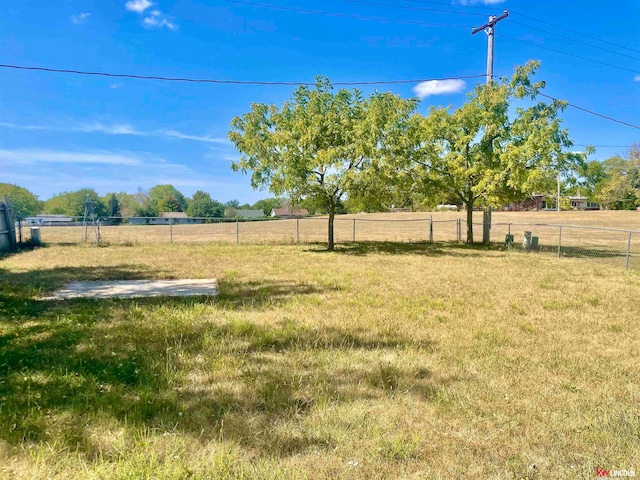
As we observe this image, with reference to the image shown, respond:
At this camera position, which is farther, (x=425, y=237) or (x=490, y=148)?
(x=425, y=237)

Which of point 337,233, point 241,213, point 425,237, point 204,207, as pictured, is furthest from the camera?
point 241,213

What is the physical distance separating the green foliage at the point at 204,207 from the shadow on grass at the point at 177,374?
10013cm

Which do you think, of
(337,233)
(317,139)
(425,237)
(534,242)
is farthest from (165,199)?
(534,242)

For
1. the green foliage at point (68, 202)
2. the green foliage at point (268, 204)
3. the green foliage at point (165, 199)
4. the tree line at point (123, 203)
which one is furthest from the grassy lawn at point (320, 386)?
the green foliage at point (268, 204)

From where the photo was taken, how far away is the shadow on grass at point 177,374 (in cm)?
269

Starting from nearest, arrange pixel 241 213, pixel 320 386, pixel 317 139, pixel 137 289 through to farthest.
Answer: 1. pixel 320 386
2. pixel 137 289
3. pixel 317 139
4. pixel 241 213

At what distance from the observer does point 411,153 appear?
15758mm

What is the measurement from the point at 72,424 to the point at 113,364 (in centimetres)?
110

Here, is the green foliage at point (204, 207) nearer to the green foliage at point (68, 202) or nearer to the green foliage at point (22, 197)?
the green foliage at point (68, 202)

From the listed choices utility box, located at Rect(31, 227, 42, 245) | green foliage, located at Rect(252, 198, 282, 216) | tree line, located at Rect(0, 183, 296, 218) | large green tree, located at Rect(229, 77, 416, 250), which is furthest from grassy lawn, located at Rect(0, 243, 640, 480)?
green foliage, located at Rect(252, 198, 282, 216)

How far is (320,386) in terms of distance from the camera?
3.36m

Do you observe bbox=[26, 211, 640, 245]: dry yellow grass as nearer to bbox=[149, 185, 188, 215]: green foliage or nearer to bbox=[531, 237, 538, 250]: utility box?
bbox=[531, 237, 538, 250]: utility box

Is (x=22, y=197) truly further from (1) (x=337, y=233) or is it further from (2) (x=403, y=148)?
(2) (x=403, y=148)

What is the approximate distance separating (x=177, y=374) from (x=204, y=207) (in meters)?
107
